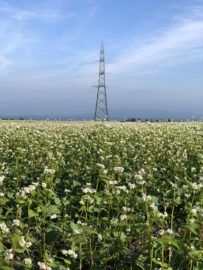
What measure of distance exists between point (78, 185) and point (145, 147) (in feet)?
15.7

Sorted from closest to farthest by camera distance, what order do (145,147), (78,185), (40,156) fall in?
(78,185) < (40,156) < (145,147)

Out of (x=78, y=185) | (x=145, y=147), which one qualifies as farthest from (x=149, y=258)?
(x=145, y=147)

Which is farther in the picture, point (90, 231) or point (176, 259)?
point (176, 259)

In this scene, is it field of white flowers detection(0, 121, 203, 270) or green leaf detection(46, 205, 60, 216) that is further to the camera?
green leaf detection(46, 205, 60, 216)

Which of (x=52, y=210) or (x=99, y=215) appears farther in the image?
(x=99, y=215)

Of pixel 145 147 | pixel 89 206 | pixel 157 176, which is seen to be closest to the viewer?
pixel 89 206

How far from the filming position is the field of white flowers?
4.97m

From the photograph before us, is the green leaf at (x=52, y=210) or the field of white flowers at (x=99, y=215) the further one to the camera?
the green leaf at (x=52, y=210)

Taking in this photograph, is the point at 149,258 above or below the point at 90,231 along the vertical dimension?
below

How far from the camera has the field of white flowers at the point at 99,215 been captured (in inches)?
196

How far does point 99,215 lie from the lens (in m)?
7.42

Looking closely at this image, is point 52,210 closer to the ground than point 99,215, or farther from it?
farther from it

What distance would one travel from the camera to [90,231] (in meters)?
4.87

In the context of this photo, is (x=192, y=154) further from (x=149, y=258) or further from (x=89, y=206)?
(x=149, y=258)
